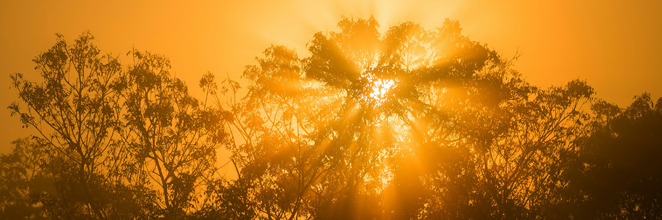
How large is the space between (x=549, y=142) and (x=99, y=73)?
28.2 m

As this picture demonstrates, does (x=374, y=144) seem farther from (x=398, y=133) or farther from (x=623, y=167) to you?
(x=623, y=167)

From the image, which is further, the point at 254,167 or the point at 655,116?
the point at 655,116

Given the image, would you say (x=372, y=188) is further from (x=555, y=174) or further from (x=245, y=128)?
Result: (x=555, y=174)

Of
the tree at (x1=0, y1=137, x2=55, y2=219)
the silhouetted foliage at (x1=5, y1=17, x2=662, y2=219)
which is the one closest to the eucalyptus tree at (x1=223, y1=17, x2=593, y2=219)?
the silhouetted foliage at (x1=5, y1=17, x2=662, y2=219)

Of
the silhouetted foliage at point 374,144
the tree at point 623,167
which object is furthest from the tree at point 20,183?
the tree at point 623,167

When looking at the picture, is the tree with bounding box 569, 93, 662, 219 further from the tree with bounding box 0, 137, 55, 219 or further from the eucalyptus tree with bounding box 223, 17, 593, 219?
the tree with bounding box 0, 137, 55, 219

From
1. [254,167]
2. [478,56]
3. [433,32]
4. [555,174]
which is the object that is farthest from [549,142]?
[254,167]

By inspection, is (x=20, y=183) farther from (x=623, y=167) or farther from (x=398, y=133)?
(x=623, y=167)

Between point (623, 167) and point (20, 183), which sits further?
point (20, 183)

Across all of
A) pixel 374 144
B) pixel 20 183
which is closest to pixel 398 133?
pixel 374 144

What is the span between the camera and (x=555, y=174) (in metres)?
23.3

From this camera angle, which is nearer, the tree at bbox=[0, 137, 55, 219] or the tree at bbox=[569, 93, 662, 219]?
the tree at bbox=[569, 93, 662, 219]

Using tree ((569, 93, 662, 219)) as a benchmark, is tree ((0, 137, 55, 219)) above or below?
above

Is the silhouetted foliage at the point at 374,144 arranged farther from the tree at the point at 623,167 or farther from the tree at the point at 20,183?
the tree at the point at 20,183
